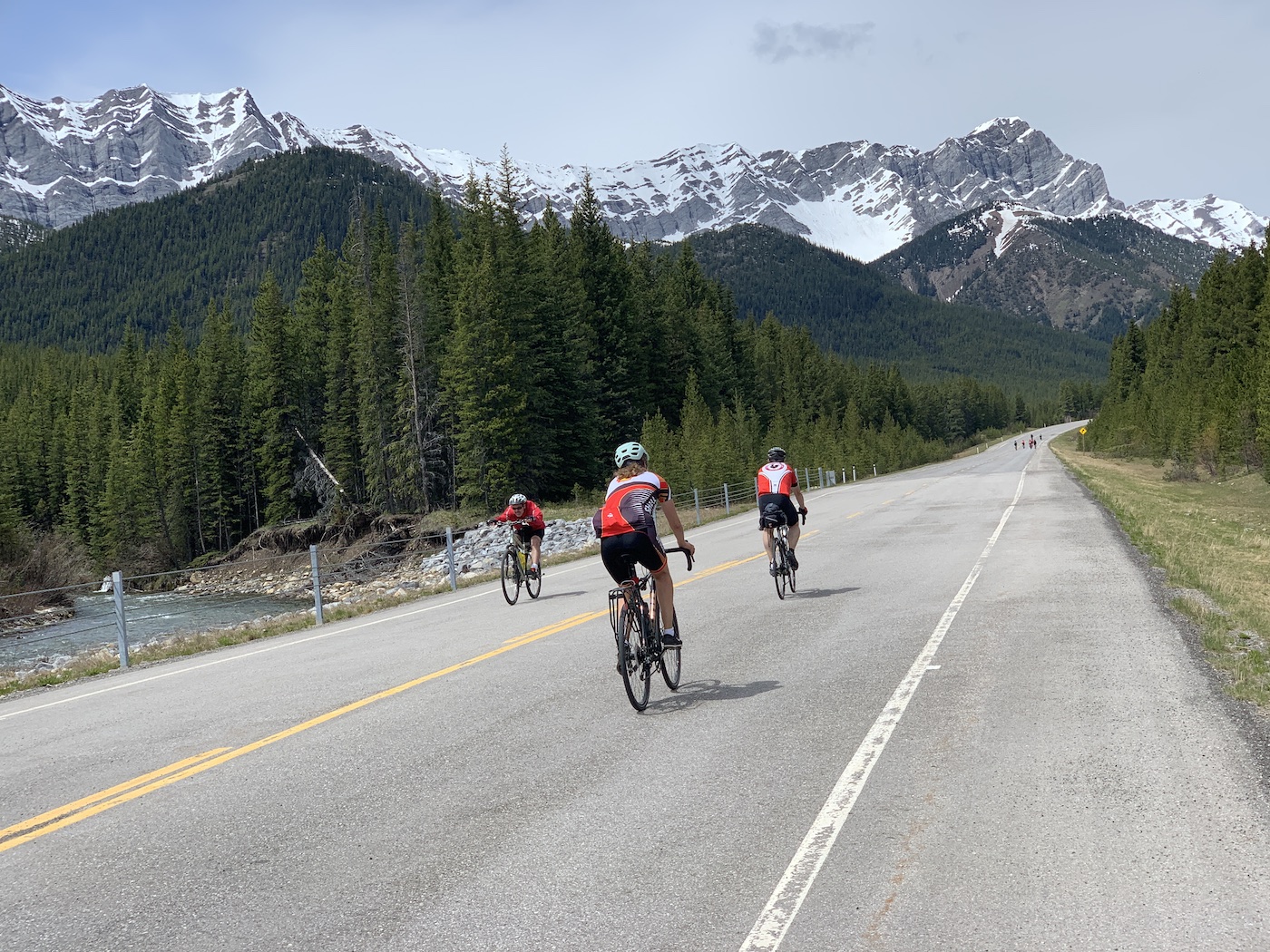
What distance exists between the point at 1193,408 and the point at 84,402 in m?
91.8

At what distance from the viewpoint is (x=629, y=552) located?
26.0 ft

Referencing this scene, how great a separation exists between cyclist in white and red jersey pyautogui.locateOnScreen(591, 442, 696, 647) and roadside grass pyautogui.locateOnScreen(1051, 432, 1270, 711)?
4.57 m

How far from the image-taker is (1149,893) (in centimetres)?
418

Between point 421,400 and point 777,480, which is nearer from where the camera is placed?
point 777,480

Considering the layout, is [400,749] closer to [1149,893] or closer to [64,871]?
[64,871]

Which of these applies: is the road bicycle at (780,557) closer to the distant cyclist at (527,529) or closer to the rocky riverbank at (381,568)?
the distant cyclist at (527,529)

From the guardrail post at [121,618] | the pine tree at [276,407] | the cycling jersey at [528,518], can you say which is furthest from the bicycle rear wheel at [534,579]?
the pine tree at [276,407]

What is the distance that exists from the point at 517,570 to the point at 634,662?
9136 mm

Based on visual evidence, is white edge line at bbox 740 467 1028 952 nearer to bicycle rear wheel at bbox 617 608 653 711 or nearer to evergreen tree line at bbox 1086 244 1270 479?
bicycle rear wheel at bbox 617 608 653 711

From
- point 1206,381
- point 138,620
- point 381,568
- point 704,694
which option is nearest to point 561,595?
point 704,694

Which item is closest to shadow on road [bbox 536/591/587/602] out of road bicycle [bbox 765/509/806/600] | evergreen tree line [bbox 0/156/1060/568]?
road bicycle [bbox 765/509/806/600]

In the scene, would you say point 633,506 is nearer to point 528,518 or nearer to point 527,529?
point 527,529

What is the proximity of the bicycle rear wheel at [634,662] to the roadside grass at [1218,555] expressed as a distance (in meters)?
4.55

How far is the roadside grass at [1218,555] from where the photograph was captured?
895cm
